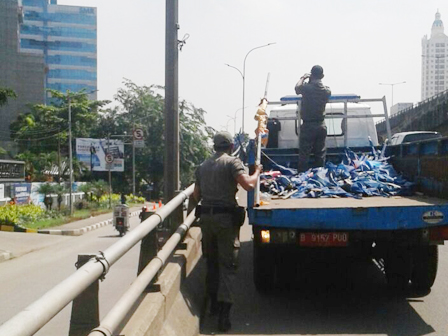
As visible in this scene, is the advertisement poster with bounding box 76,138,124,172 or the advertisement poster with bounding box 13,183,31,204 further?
the advertisement poster with bounding box 76,138,124,172

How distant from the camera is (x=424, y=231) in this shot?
6406 mm

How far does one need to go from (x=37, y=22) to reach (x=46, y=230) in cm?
11200

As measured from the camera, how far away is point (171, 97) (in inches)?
522

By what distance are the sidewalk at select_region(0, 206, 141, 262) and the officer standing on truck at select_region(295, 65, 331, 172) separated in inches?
460

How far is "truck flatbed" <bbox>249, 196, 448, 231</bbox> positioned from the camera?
6258mm

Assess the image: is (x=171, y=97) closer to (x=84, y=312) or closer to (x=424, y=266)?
(x=424, y=266)

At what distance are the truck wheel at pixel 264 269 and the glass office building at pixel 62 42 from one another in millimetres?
127899

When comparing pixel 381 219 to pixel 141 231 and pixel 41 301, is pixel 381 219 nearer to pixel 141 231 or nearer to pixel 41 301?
pixel 141 231

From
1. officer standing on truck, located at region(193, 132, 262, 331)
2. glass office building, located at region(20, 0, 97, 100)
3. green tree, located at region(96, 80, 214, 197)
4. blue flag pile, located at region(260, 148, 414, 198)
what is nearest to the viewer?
officer standing on truck, located at region(193, 132, 262, 331)

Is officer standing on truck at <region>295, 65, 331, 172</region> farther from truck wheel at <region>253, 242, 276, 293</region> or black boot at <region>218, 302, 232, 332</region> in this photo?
black boot at <region>218, 302, 232, 332</region>

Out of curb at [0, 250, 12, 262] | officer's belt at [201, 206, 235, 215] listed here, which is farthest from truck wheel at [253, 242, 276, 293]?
curb at [0, 250, 12, 262]

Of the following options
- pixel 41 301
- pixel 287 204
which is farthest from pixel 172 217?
pixel 41 301

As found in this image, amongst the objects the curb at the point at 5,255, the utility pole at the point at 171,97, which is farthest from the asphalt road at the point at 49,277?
the utility pole at the point at 171,97

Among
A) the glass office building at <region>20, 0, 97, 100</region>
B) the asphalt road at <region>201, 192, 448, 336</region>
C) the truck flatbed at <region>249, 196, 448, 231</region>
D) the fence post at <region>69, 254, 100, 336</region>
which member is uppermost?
the glass office building at <region>20, 0, 97, 100</region>
